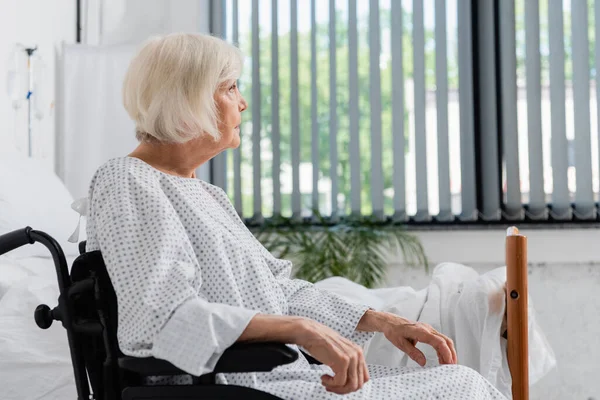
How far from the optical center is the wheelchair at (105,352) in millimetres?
1021

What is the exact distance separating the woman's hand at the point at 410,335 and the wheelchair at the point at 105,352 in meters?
0.41

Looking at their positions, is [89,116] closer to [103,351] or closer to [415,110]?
[415,110]

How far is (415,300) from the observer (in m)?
2.03

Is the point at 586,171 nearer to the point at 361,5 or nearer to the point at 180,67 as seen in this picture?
the point at 361,5

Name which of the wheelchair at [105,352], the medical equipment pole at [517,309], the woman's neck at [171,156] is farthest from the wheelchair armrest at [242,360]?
the medical equipment pole at [517,309]

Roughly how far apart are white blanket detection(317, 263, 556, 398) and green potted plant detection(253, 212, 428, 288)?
1.15 meters

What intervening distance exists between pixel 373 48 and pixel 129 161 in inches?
96.8

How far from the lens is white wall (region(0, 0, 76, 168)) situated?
263 cm

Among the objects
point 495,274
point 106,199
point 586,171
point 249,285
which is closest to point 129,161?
point 106,199

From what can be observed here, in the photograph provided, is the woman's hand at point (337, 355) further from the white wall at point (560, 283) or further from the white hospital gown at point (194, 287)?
the white wall at point (560, 283)

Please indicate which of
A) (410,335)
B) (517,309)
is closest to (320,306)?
(410,335)

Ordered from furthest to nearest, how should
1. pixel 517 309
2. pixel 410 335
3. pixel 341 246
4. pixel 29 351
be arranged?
pixel 341 246, pixel 517 309, pixel 29 351, pixel 410 335

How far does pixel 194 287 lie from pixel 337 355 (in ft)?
0.86

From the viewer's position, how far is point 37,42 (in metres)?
2.98
